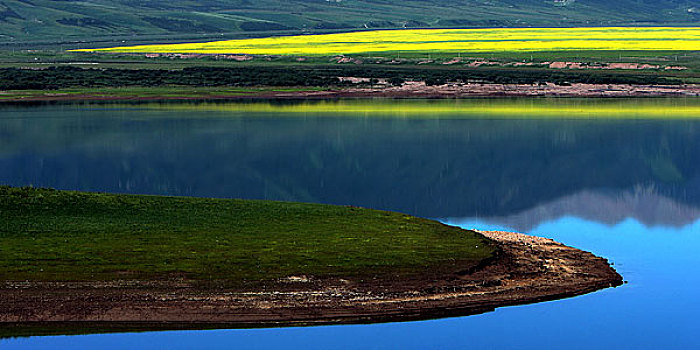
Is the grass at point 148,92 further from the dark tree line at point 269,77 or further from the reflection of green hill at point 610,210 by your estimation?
the reflection of green hill at point 610,210

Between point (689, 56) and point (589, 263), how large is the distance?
104497mm

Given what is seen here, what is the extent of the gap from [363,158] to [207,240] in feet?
84.2

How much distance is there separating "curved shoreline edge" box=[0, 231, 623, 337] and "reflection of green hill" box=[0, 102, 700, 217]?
39.7ft

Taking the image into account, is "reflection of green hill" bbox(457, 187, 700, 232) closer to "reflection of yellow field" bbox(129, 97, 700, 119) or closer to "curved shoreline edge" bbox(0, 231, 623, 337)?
"curved shoreline edge" bbox(0, 231, 623, 337)

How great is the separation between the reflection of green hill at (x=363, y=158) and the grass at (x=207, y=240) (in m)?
6.93

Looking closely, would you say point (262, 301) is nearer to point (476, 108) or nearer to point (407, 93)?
point (476, 108)

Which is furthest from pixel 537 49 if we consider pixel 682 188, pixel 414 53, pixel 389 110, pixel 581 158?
pixel 682 188

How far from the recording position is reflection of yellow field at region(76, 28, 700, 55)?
477 ft

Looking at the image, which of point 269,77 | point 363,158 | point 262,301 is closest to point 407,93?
point 269,77

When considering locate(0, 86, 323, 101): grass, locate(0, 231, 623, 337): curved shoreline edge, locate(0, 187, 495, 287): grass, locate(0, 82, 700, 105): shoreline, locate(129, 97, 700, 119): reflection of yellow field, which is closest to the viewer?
locate(0, 231, 623, 337): curved shoreline edge

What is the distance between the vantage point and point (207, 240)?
Answer: 2781 centimetres

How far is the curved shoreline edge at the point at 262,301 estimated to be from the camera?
21.9 metres

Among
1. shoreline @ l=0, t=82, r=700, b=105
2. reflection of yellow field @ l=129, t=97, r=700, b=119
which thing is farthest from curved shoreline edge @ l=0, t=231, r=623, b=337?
shoreline @ l=0, t=82, r=700, b=105

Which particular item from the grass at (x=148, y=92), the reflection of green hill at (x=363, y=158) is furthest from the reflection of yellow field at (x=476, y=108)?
A: the grass at (x=148, y=92)
